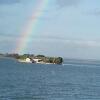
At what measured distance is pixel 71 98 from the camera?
6300 centimetres

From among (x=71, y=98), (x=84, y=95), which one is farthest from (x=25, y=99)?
(x=84, y=95)

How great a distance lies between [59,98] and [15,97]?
6.47 m

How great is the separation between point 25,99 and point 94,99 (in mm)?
10751

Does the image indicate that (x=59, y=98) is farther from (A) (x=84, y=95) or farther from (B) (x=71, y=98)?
(A) (x=84, y=95)

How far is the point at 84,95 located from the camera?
68625 millimetres

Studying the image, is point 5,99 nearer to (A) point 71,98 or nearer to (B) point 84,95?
(A) point 71,98

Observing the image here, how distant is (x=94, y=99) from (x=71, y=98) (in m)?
3.42

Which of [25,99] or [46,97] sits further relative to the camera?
[46,97]

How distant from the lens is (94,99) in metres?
62.9

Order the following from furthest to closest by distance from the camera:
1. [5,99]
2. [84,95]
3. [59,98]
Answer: [84,95], [59,98], [5,99]

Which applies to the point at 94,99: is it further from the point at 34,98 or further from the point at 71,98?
the point at 34,98

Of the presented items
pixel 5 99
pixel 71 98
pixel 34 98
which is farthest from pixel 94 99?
pixel 5 99

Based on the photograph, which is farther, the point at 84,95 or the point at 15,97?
the point at 84,95

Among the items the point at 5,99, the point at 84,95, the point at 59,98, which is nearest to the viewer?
the point at 5,99
